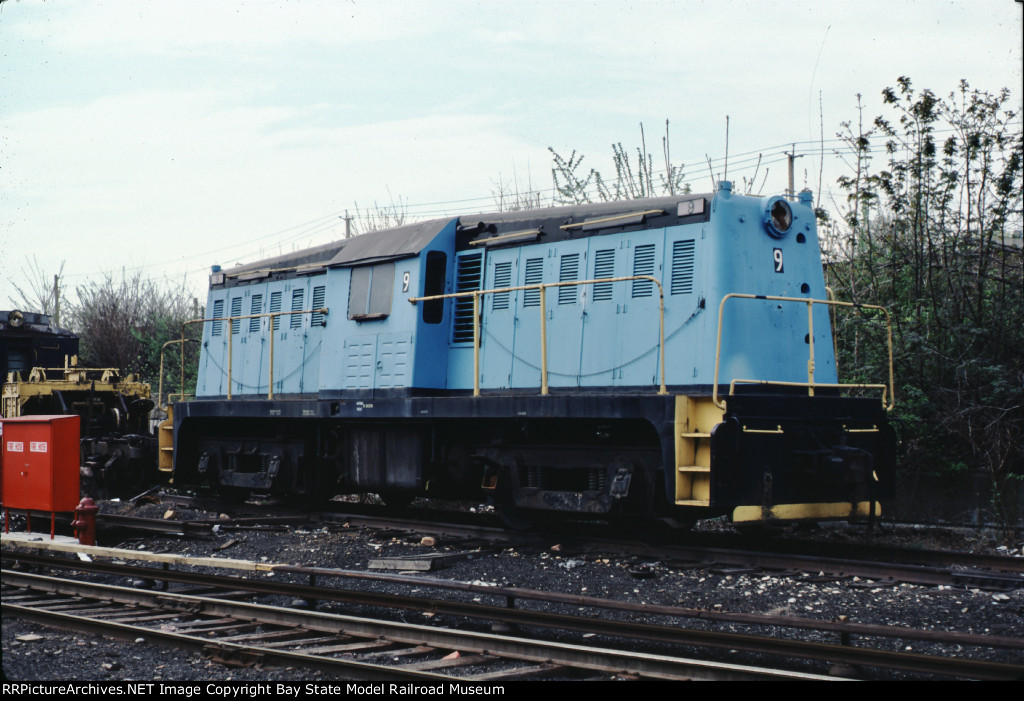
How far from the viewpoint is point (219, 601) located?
22.0 ft

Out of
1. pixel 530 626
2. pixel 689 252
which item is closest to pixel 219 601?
pixel 530 626

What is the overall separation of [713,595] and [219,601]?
3399mm

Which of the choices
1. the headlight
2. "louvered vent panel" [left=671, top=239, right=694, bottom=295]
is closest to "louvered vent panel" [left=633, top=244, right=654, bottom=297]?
"louvered vent panel" [left=671, top=239, right=694, bottom=295]

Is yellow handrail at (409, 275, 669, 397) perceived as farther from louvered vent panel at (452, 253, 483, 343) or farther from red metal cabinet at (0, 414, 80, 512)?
red metal cabinet at (0, 414, 80, 512)

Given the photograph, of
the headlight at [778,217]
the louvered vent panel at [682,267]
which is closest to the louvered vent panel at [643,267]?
the louvered vent panel at [682,267]

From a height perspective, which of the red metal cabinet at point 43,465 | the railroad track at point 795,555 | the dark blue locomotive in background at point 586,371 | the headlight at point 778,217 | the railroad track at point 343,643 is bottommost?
the railroad track at point 343,643

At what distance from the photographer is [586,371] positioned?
9.62 m

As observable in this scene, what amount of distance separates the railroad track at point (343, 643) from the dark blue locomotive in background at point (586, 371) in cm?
309

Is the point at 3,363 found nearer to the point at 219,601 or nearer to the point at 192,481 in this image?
the point at 192,481

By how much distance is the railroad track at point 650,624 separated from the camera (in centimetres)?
479

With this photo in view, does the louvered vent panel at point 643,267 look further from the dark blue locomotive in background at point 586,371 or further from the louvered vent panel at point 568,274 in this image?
the louvered vent panel at point 568,274

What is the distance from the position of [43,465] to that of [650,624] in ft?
25.4

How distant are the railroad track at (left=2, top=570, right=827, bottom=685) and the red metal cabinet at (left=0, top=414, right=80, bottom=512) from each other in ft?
11.5
